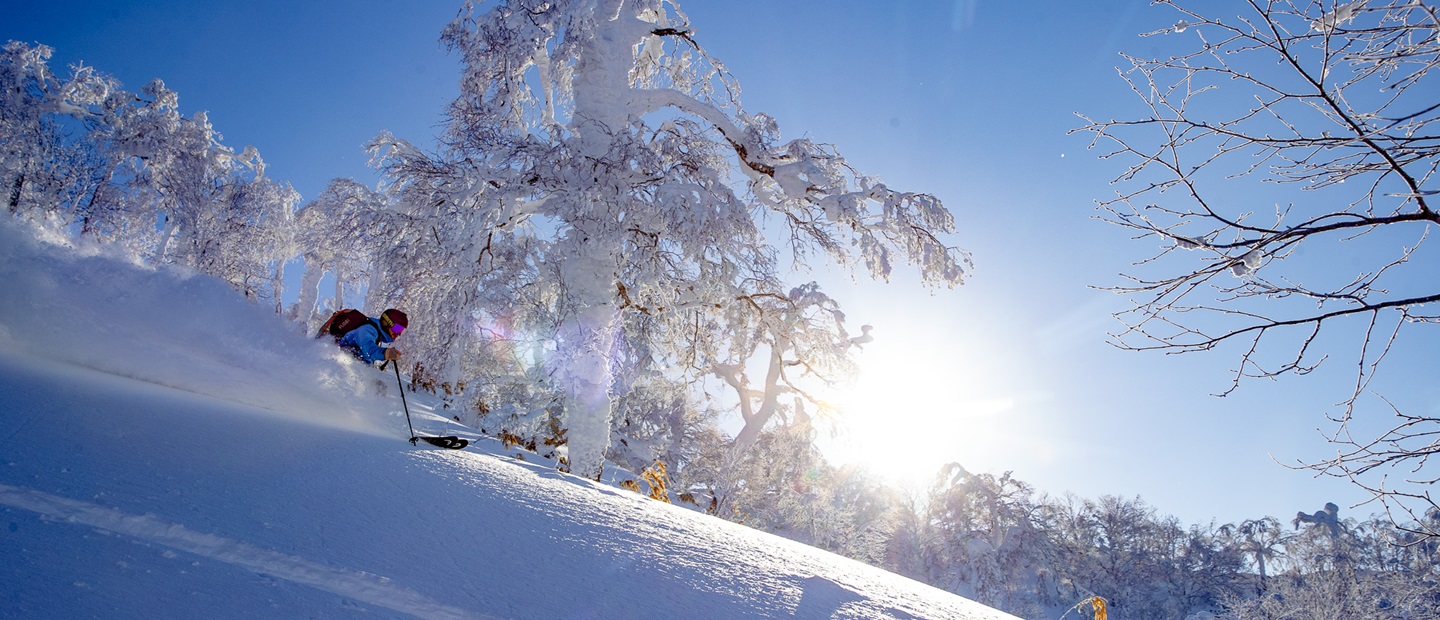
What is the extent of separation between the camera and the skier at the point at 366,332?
A: 565 cm

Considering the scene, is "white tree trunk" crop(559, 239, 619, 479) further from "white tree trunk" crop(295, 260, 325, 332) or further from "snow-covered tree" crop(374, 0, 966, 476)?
"white tree trunk" crop(295, 260, 325, 332)

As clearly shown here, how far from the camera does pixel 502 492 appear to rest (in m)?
2.61

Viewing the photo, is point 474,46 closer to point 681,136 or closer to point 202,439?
point 681,136

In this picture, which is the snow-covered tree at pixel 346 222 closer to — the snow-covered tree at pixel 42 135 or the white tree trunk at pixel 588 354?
the white tree trunk at pixel 588 354

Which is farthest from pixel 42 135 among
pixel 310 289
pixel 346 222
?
pixel 346 222

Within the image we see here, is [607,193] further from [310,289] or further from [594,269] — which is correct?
[310,289]

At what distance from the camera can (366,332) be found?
573 cm

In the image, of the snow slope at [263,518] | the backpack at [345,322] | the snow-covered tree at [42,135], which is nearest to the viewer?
the snow slope at [263,518]

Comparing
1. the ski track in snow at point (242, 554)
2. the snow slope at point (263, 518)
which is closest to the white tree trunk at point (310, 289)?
the snow slope at point (263, 518)

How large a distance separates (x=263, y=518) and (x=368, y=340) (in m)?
4.44

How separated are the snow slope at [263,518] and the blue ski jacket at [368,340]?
1777 mm

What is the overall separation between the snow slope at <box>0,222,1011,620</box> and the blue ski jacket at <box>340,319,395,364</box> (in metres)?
1.78

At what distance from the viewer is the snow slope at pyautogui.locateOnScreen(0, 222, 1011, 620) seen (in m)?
1.37

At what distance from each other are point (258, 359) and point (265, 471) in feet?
8.30
